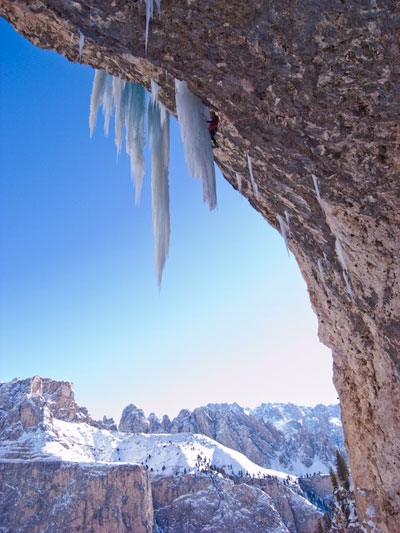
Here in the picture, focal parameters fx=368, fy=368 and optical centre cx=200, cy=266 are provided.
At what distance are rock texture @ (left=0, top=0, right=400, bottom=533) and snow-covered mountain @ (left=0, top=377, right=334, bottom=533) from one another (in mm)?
78110

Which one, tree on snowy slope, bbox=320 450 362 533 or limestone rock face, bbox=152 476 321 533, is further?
limestone rock face, bbox=152 476 321 533

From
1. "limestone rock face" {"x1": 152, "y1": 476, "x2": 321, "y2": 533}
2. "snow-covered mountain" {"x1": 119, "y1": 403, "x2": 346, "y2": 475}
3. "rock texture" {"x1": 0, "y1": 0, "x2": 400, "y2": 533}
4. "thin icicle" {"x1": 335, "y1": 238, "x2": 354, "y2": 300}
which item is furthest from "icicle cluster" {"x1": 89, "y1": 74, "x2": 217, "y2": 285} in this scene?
"snow-covered mountain" {"x1": 119, "y1": 403, "x2": 346, "y2": 475}

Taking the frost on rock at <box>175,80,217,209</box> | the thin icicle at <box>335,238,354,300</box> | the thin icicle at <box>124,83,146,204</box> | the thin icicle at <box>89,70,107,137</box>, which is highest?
the thin icicle at <box>89,70,107,137</box>

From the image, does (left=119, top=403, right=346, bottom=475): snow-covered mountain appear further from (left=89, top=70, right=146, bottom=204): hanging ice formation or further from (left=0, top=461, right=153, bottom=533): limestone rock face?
(left=89, top=70, right=146, bottom=204): hanging ice formation

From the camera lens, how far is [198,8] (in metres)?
4.45

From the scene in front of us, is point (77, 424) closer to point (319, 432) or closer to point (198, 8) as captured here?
point (319, 432)

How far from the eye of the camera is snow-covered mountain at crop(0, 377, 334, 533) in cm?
7912

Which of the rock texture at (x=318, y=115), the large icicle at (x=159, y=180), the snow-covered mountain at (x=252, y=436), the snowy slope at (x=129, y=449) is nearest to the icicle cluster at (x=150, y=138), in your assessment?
the large icicle at (x=159, y=180)

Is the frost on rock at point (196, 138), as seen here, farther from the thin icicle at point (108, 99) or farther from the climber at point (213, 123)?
the thin icicle at point (108, 99)

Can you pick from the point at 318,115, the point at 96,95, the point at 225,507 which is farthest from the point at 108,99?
the point at 225,507

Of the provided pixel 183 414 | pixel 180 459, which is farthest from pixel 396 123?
pixel 183 414

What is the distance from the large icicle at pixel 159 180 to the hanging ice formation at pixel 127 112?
0.87 ft

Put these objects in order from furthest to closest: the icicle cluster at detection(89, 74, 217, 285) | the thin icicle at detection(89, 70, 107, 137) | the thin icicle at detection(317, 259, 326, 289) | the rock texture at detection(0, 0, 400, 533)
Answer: the thin icicle at detection(89, 70, 107, 137) → the thin icicle at detection(317, 259, 326, 289) → the icicle cluster at detection(89, 74, 217, 285) → the rock texture at detection(0, 0, 400, 533)

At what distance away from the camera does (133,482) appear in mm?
85812
